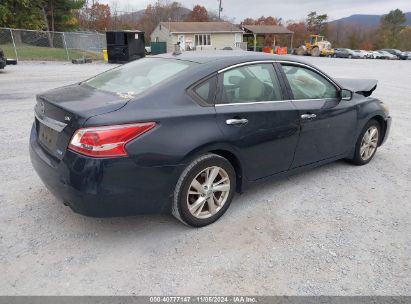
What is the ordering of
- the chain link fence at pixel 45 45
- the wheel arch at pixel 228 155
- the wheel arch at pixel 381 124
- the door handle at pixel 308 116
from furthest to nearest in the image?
1. the chain link fence at pixel 45 45
2. the wheel arch at pixel 381 124
3. the door handle at pixel 308 116
4. the wheel arch at pixel 228 155

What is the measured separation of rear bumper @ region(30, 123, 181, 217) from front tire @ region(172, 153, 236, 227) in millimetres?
124

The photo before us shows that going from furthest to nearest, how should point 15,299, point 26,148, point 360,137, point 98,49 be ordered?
point 98,49 → point 26,148 → point 360,137 → point 15,299

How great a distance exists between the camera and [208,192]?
10.5ft

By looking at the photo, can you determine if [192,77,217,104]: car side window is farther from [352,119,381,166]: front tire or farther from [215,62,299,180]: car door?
[352,119,381,166]: front tire

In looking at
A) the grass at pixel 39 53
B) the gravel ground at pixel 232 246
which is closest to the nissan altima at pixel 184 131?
the gravel ground at pixel 232 246

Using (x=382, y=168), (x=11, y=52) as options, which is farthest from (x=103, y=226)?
(x=11, y=52)

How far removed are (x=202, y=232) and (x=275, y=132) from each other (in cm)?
122

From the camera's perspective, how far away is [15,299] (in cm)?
236

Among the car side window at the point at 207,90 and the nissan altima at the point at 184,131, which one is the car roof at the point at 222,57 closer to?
the nissan altima at the point at 184,131

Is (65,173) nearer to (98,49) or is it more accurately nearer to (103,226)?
(103,226)

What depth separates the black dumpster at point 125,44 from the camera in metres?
22.5

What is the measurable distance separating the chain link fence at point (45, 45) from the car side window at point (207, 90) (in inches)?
903

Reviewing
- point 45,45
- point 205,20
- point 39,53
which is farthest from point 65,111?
point 205,20

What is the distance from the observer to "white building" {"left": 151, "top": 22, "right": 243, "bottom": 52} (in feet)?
161
